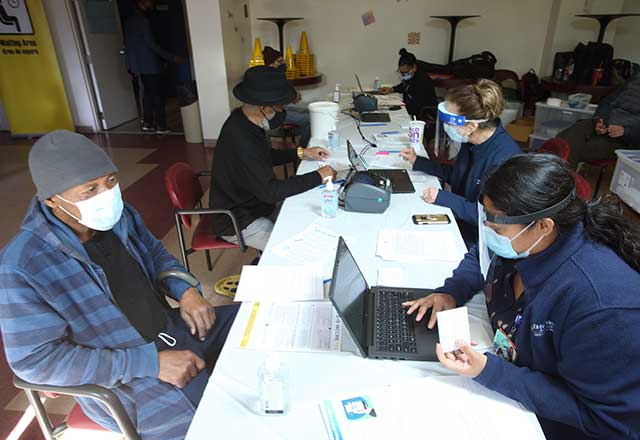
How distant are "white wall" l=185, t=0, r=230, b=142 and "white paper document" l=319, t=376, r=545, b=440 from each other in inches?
184

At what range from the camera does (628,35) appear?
489cm

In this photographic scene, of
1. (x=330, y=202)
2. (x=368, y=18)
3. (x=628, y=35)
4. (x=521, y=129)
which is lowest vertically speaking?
(x=521, y=129)

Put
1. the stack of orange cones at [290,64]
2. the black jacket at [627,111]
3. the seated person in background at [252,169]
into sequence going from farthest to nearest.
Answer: the stack of orange cones at [290,64]
the black jacket at [627,111]
the seated person in background at [252,169]

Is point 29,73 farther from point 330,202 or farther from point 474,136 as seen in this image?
point 474,136

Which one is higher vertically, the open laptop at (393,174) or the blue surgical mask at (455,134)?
the blue surgical mask at (455,134)

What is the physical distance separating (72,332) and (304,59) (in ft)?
16.7

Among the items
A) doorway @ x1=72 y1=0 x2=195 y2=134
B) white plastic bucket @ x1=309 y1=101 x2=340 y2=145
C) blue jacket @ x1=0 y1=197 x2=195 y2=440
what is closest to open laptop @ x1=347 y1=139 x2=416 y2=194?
white plastic bucket @ x1=309 y1=101 x2=340 y2=145

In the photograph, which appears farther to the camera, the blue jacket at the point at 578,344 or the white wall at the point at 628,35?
the white wall at the point at 628,35

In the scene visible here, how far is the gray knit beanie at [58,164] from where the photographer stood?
117 centimetres

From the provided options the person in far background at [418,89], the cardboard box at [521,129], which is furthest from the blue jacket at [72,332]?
the cardboard box at [521,129]

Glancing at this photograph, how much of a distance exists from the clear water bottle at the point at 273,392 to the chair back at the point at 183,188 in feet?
4.32

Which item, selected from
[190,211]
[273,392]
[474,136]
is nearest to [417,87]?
[474,136]

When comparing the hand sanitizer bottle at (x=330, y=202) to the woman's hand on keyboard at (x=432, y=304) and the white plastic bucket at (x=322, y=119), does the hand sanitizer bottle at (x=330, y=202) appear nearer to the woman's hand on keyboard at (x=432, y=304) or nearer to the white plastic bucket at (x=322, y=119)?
the woman's hand on keyboard at (x=432, y=304)

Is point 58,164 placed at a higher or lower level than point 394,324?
higher
